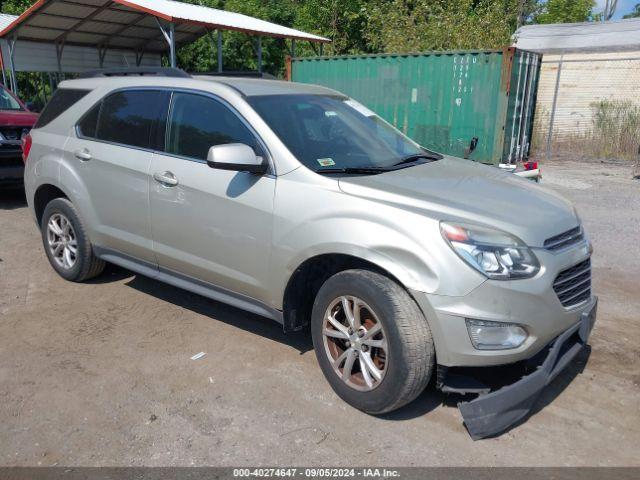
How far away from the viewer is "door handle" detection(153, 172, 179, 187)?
4020mm

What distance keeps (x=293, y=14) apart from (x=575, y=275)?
24093mm

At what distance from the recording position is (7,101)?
959cm

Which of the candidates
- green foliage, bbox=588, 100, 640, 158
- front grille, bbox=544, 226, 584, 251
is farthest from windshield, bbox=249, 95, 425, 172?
green foliage, bbox=588, 100, 640, 158

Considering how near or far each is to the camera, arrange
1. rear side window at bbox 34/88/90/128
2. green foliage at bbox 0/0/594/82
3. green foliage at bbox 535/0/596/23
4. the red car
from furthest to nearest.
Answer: green foliage at bbox 535/0/596/23 < green foliage at bbox 0/0/594/82 < the red car < rear side window at bbox 34/88/90/128

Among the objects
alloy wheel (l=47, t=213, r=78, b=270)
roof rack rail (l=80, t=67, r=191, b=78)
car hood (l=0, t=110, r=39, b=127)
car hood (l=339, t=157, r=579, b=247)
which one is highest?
roof rack rail (l=80, t=67, r=191, b=78)

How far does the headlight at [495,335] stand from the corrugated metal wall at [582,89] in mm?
14890

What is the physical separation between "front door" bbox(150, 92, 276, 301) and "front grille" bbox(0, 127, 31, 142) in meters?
5.49

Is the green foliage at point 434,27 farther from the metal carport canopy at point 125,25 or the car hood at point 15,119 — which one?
the car hood at point 15,119

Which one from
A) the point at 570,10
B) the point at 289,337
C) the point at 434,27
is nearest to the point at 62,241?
the point at 289,337

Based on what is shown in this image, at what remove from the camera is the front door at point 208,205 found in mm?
Answer: 3621

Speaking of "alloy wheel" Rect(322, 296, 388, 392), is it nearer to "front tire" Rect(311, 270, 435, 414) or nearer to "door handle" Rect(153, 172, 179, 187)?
"front tire" Rect(311, 270, 435, 414)

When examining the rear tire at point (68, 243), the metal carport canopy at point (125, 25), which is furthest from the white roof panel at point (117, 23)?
the rear tire at point (68, 243)

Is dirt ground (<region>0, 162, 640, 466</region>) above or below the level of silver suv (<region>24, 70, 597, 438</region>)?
below

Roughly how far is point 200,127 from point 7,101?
725 centimetres
